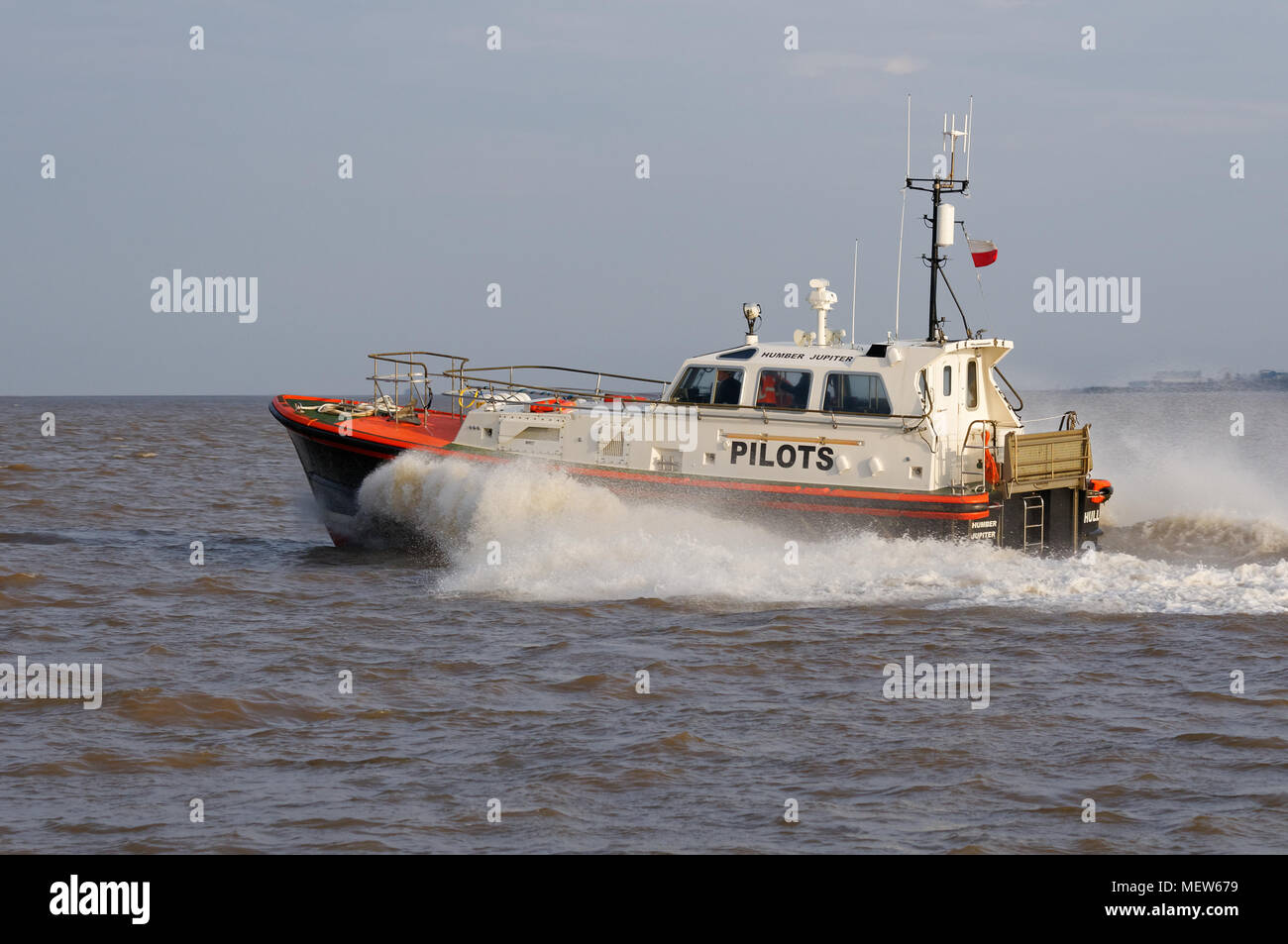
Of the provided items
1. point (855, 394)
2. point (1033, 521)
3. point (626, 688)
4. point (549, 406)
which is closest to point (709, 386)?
point (855, 394)

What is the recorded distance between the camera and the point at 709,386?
633 inches

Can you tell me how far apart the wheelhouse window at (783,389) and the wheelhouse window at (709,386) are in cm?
28

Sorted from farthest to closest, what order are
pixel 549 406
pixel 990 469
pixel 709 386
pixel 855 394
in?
1. pixel 549 406
2. pixel 709 386
3. pixel 855 394
4. pixel 990 469

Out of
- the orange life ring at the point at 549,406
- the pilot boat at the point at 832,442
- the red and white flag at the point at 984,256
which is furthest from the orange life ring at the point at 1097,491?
the orange life ring at the point at 549,406

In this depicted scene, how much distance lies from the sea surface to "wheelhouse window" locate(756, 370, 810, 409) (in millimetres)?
1561

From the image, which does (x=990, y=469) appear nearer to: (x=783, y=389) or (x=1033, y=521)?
(x=1033, y=521)

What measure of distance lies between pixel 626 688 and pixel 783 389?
6015 mm

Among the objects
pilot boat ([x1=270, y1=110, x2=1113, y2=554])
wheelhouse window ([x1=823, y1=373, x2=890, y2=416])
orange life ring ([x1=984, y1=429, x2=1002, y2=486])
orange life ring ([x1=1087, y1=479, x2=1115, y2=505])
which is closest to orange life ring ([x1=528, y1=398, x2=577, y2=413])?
pilot boat ([x1=270, y1=110, x2=1113, y2=554])

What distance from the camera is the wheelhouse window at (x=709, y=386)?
1591 cm

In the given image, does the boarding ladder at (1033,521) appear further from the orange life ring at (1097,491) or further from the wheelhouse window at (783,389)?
the wheelhouse window at (783,389)

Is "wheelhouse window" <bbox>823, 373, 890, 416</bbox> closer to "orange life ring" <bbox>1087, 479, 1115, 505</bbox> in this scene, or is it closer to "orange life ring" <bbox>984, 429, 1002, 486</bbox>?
"orange life ring" <bbox>984, 429, 1002, 486</bbox>
